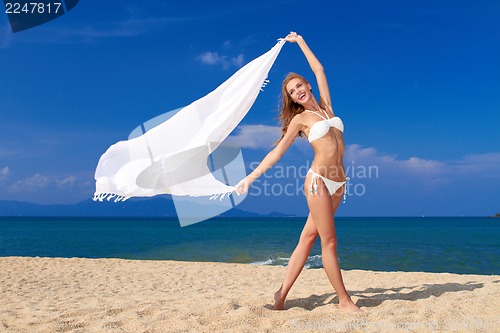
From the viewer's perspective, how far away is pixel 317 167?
14.4ft

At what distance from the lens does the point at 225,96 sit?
17.0 ft

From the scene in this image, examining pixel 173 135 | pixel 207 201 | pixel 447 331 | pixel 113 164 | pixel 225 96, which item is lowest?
pixel 447 331

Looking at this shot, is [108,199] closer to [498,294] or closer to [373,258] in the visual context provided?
[498,294]

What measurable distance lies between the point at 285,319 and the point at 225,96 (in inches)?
98.3

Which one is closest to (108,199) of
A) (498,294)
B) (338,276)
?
(338,276)

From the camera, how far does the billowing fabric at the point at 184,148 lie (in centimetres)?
484

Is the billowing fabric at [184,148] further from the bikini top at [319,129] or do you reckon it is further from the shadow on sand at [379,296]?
the shadow on sand at [379,296]

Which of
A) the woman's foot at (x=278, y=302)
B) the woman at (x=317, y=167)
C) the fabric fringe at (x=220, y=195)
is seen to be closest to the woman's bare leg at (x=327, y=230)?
the woman at (x=317, y=167)

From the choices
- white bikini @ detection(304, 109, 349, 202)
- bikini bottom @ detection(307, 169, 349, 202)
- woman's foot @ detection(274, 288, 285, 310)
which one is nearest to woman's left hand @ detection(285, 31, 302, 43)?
white bikini @ detection(304, 109, 349, 202)

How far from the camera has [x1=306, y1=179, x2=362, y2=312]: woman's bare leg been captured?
14.3 ft

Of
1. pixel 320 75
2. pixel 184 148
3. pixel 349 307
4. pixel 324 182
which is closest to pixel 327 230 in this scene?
pixel 324 182

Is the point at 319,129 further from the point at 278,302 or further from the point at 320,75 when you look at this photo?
the point at 278,302

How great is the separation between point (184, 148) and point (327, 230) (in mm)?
1800

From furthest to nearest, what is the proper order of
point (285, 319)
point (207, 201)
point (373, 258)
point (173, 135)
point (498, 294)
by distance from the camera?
point (373, 258)
point (498, 294)
point (173, 135)
point (207, 201)
point (285, 319)
